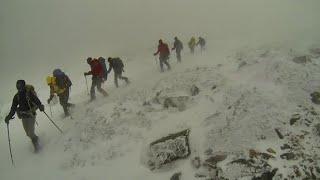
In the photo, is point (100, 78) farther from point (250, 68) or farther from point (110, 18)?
point (110, 18)

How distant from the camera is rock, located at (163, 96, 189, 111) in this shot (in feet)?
41.1

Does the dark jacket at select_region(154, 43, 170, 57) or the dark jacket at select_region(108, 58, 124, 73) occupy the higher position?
the dark jacket at select_region(154, 43, 170, 57)

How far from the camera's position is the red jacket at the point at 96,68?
51.4 feet

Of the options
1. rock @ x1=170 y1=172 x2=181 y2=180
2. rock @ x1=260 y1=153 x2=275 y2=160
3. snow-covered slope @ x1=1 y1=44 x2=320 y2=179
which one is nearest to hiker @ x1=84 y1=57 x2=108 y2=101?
snow-covered slope @ x1=1 y1=44 x2=320 y2=179

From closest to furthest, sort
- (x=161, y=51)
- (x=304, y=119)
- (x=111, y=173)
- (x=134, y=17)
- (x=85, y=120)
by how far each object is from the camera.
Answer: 1. (x=111, y=173)
2. (x=304, y=119)
3. (x=85, y=120)
4. (x=161, y=51)
5. (x=134, y=17)

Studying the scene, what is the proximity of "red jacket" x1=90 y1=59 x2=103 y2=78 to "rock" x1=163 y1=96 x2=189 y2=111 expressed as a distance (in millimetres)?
4198

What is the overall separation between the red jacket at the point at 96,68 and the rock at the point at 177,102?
420cm

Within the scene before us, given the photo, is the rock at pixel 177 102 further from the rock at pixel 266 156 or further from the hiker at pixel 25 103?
the hiker at pixel 25 103

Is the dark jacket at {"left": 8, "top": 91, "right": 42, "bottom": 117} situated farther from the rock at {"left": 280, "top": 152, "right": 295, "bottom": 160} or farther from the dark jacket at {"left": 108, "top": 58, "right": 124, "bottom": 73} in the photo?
the rock at {"left": 280, "top": 152, "right": 295, "bottom": 160}

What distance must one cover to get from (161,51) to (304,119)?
11308 mm

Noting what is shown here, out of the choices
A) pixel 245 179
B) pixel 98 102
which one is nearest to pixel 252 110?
pixel 245 179

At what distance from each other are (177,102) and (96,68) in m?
4.87

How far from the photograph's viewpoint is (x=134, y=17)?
68.6 meters

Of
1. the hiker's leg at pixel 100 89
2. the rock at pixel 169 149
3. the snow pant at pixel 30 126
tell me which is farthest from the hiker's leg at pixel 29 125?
the hiker's leg at pixel 100 89
